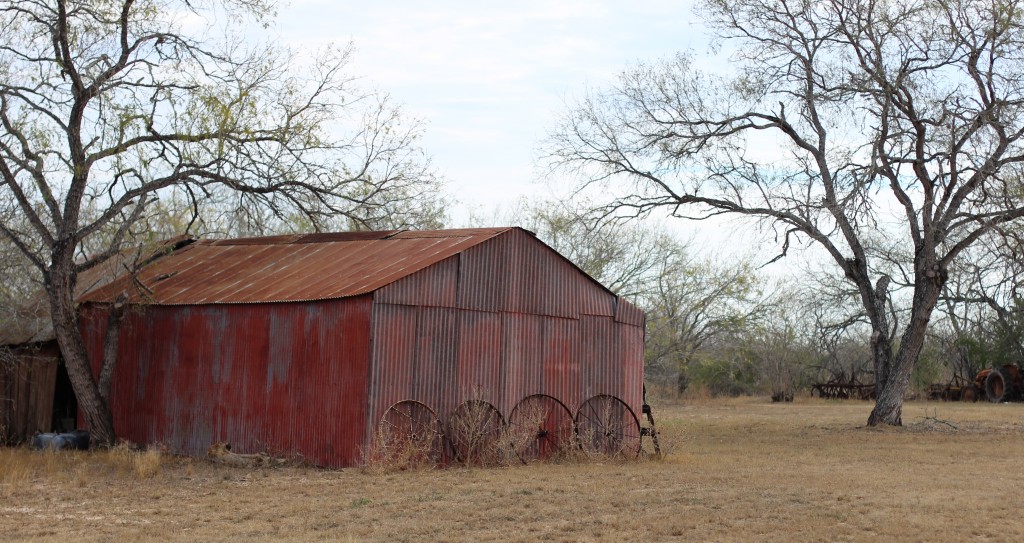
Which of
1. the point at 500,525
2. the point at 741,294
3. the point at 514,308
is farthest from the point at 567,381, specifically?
the point at 741,294

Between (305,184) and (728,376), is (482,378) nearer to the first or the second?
(305,184)

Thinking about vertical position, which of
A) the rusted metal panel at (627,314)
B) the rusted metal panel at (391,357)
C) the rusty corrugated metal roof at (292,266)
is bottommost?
the rusted metal panel at (391,357)

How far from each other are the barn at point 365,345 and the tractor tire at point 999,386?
30.3 meters

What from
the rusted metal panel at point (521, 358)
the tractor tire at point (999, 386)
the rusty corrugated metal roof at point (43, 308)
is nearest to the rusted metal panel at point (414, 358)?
the rusted metal panel at point (521, 358)

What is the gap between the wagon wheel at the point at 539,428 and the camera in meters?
16.5

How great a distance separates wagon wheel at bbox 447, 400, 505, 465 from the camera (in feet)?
52.2

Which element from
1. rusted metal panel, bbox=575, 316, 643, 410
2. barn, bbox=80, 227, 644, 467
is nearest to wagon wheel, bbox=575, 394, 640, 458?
barn, bbox=80, 227, 644, 467

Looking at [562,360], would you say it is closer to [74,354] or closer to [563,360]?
[563,360]

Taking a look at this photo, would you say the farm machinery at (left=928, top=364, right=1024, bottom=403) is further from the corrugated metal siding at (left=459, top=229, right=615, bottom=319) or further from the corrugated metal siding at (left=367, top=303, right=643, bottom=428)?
the corrugated metal siding at (left=459, top=229, right=615, bottom=319)

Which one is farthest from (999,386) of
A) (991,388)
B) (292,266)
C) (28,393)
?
(28,393)

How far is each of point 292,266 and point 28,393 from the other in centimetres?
579

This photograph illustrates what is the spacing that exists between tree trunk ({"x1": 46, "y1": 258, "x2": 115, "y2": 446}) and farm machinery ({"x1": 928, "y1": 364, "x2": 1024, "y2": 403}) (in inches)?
1436

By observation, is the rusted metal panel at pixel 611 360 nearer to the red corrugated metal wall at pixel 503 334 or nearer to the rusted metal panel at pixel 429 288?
the red corrugated metal wall at pixel 503 334

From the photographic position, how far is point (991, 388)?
44.1 metres
